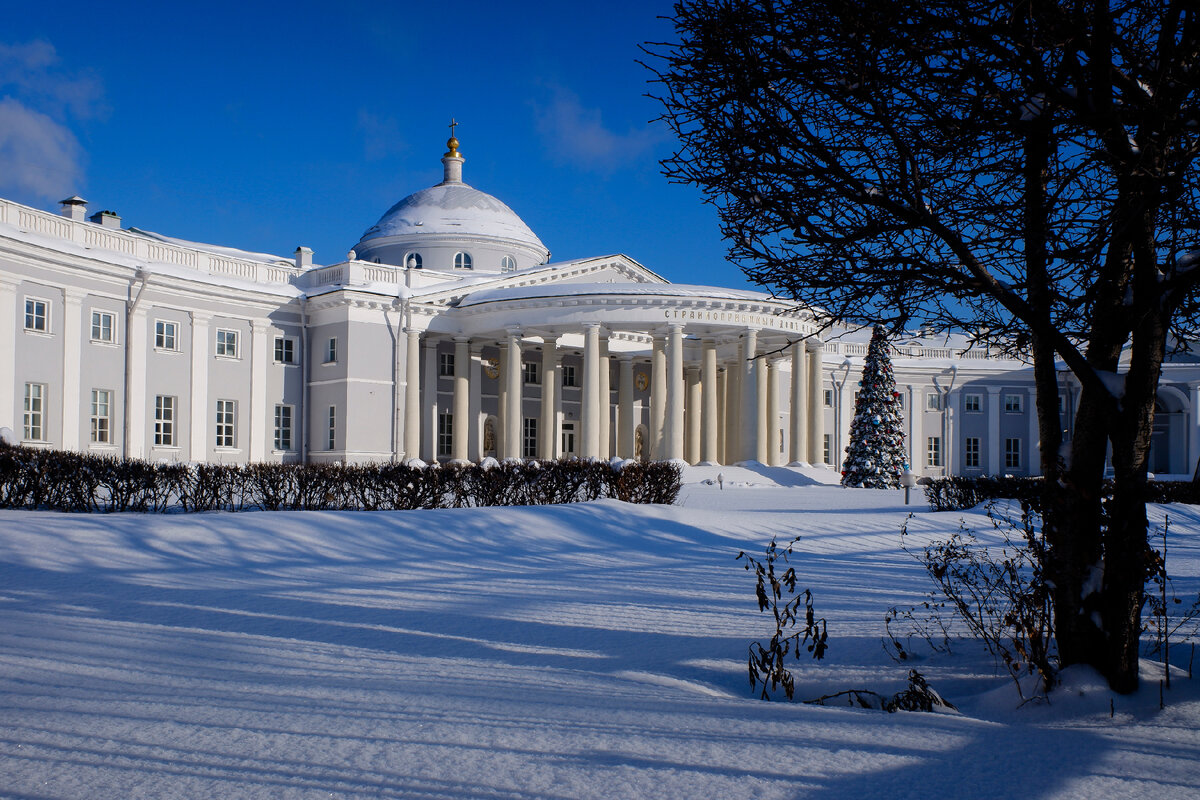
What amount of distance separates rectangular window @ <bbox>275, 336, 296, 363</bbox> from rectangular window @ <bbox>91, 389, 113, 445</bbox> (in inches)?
259

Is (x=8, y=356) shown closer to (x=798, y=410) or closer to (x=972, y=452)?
(x=798, y=410)

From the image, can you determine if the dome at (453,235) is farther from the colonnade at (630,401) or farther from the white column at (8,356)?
the white column at (8,356)

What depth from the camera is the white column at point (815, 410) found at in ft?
126

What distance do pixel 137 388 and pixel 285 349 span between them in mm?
6123

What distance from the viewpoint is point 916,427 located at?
177ft

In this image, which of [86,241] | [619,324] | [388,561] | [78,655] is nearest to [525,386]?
[619,324]

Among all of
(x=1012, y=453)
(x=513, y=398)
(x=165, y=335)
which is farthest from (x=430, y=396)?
(x=1012, y=453)

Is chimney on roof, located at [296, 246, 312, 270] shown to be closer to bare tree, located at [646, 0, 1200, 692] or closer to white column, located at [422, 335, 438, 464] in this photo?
white column, located at [422, 335, 438, 464]

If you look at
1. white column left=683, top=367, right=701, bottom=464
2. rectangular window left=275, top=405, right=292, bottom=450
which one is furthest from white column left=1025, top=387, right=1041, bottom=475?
rectangular window left=275, top=405, right=292, bottom=450

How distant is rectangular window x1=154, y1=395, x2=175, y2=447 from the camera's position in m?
32.1

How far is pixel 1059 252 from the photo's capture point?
5.88 metres

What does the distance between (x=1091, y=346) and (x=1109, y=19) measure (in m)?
1.87

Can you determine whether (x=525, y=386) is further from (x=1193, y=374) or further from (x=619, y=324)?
(x=1193, y=374)

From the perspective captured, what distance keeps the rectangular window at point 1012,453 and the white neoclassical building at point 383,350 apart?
904cm
